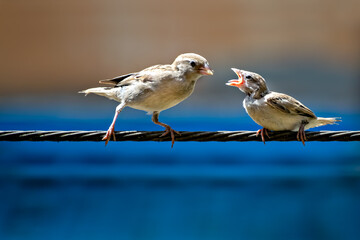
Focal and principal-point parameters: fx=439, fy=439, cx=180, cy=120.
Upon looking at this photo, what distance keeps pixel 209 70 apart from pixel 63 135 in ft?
4.01

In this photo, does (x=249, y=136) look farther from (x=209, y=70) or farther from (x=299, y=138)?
(x=209, y=70)

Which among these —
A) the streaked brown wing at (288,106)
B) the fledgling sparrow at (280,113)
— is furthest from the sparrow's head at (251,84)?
the streaked brown wing at (288,106)

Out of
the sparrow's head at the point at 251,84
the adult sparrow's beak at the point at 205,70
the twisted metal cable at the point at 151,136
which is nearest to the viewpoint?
the twisted metal cable at the point at 151,136

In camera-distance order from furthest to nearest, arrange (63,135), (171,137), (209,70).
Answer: (209,70) → (171,137) → (63,135)

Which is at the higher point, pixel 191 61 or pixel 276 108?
pixel 191 61

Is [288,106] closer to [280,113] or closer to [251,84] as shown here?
[280,113]

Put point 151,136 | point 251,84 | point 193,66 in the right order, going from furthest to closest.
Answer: point 251,84, point 193,66, point 151,136

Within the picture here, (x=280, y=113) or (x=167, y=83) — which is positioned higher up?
(x=167, y=83)

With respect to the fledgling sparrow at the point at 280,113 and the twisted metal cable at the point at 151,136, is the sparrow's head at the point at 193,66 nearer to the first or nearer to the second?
the fledgling sparrow at the point at 280,113

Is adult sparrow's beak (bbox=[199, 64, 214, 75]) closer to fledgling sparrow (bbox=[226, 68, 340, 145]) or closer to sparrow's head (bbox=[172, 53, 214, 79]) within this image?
sparrow's head (bbox=[172, 53, 214, 79])

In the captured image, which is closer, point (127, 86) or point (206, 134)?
point (206, 134)

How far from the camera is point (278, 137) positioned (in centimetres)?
317

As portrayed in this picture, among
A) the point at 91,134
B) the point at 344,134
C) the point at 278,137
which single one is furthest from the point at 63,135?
the point at 344,134

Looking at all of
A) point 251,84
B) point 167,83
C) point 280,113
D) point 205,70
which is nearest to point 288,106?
point 280,113
